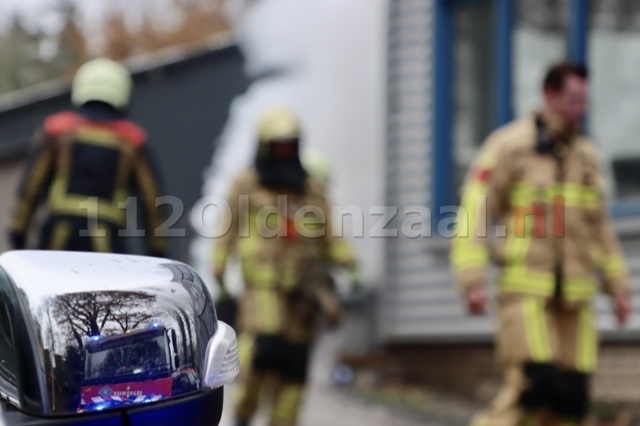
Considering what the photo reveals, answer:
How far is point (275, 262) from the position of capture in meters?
7.13

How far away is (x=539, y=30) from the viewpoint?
9.39m

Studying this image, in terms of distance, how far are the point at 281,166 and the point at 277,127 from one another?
0.75ft

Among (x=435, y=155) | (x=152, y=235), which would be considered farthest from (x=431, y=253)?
(x=152, y=235)

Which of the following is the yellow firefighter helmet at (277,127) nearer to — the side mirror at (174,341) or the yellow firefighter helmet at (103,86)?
the yellow firefighter helmet at (103,86)

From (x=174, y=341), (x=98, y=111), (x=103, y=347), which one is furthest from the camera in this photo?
(x=98, y=111)

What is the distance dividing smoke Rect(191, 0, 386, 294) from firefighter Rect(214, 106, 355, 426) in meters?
3.10

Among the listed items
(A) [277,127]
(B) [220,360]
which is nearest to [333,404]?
(A) [277,127]

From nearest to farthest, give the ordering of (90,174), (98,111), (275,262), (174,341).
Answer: (174,341) → (90,174) → (98,111) → (275,262)

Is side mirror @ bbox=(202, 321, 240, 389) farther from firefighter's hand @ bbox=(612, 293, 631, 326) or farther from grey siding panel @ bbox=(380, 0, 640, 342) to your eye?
grey siding panel @ bbox=(380, 0, 640, 342)

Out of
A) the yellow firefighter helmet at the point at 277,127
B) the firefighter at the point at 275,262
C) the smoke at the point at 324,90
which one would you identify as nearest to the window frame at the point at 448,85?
the smoke at the point at 324,90

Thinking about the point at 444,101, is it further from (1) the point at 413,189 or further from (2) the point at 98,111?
(2) the point at 98,111

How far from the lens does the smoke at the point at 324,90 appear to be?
10555mm

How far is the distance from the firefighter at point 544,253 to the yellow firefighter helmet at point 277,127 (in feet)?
4.75

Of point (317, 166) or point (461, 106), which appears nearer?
point (317, 166)
